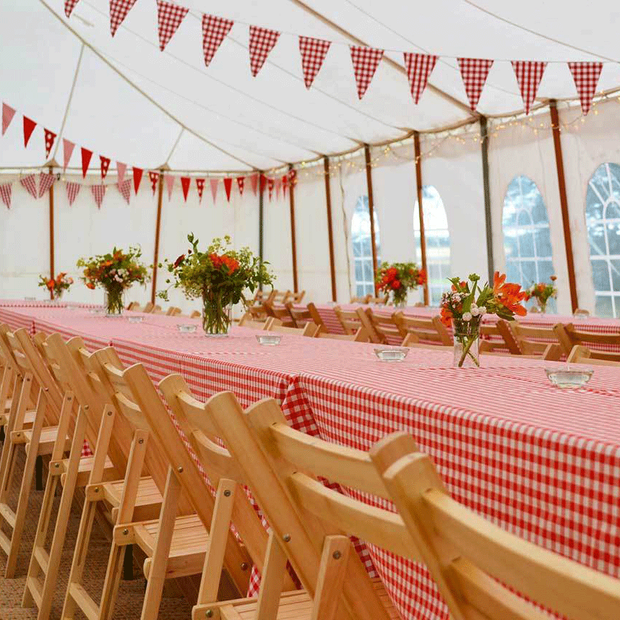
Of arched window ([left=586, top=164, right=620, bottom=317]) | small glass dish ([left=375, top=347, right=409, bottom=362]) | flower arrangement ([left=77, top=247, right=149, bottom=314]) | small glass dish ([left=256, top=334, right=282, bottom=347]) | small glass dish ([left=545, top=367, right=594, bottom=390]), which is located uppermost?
arched window ([left=586, top=164, right=620, bottom=317])

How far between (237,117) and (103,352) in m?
9.36

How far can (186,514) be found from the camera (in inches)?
90.4

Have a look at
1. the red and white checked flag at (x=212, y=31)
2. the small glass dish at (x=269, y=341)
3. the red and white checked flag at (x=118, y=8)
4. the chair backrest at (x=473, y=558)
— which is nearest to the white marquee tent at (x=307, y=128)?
the red and white checked flag at (x=212, y=31)

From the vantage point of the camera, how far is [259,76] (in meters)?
9.55

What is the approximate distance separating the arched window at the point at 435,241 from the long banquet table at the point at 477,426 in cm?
739

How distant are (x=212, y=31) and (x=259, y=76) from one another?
2.58 meters

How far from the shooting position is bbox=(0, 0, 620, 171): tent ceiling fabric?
22.0 feet

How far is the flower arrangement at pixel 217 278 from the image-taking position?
3.65 meters

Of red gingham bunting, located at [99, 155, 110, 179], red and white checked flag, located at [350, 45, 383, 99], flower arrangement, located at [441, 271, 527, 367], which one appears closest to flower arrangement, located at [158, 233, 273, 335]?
flower arrangement, located at [441, 271, 527, 367]

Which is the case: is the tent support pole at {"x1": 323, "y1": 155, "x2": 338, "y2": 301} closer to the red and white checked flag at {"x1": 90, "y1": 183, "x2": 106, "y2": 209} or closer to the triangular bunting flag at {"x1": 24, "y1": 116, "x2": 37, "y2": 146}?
the red and white checked flag at {"x1": 90, "y1": 183, "x2": 106, "y2": 209}

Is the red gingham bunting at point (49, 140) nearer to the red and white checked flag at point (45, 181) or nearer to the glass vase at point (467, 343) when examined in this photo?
the red and white checked flag at point (45, 181)

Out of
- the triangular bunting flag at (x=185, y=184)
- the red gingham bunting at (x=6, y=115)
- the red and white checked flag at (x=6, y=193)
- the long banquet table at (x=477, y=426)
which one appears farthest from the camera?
the triangular bunting flag at (x=185, y=184)

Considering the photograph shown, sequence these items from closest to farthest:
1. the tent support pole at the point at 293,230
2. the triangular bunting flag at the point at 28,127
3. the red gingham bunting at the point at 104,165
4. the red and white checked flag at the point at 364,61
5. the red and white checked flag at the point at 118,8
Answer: the red and white checked flag at the point at 118,8 < the red and white checked flag at the point at 364,61 < the triangular bunting flag at the point at 28,127 < the red gingham bunting at the point at 104,165 < the tent support pole at the point at 293,230

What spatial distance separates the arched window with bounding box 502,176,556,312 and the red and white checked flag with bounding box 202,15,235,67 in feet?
11.7
